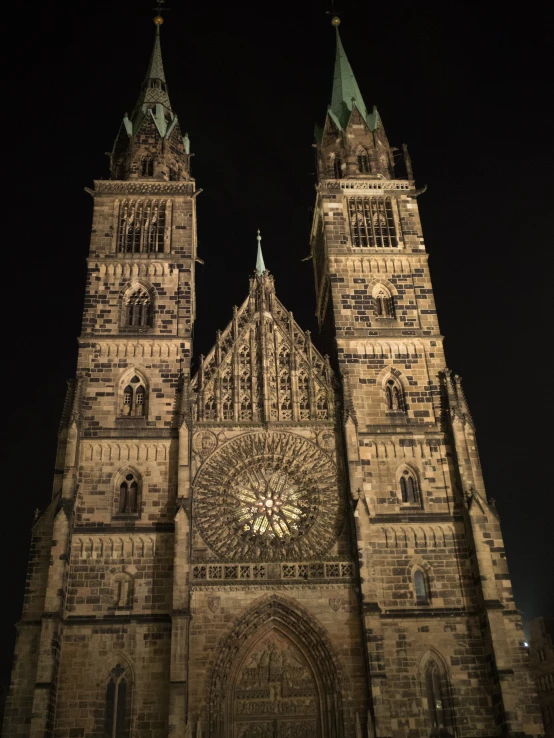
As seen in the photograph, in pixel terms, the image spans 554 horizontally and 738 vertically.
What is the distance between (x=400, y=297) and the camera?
108ft

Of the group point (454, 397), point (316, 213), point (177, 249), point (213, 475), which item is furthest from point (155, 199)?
point (454, 397)

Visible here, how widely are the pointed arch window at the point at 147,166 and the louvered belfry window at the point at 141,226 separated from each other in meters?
2.04

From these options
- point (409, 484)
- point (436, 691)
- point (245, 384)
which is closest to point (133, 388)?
point (245, 384)

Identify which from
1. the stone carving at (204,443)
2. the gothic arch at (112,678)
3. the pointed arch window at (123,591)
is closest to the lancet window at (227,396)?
the stone carving at (204,443)

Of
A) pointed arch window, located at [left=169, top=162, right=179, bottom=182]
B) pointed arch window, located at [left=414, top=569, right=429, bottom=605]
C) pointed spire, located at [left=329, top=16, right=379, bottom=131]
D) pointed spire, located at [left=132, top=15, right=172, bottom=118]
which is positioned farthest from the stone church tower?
pointed spire, located at [left=132, top=15, right=172, bottom=118]

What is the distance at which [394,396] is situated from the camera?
31.1 metres

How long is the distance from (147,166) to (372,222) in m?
11.0

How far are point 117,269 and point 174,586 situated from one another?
1407cm

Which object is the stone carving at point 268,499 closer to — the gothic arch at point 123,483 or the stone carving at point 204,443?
the stone carving at point 204,443

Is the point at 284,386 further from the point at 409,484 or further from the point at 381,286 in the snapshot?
the point at 381,286

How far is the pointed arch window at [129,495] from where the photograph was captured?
2812 cm

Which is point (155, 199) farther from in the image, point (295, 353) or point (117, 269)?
point (295, 353)

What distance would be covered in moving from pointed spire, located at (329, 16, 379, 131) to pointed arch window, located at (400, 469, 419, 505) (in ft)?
60.1

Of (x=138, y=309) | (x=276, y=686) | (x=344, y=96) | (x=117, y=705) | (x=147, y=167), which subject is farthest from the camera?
(x=344, y=96)
